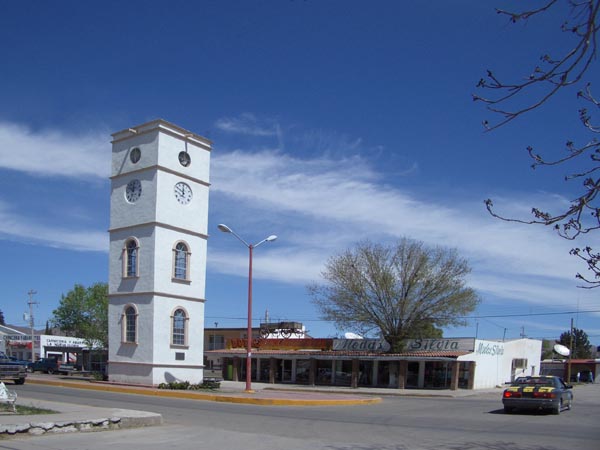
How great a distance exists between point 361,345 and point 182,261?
18063 mm

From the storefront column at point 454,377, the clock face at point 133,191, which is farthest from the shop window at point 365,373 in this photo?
the clock face at point 133,191

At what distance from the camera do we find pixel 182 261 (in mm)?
34156

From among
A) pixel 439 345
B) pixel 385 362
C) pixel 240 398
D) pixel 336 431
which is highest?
pixel 336 431

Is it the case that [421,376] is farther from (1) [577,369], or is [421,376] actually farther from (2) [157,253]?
(1) [577,369]

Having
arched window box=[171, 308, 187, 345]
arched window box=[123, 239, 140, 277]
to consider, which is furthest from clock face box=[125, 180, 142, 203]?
arched window box=[171, 308, 187, 345]

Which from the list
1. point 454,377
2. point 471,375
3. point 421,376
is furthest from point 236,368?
point 471,375

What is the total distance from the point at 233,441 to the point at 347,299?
108 ft

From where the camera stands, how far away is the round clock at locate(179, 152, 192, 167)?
3409 centimetres

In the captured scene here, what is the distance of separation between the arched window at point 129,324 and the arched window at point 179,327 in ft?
6.61

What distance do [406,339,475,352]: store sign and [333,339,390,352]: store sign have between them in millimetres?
1885

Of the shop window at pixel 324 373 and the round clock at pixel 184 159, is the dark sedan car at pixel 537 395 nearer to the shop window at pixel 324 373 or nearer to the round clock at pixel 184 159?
the round clock at pixel 184 159

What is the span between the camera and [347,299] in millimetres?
45500

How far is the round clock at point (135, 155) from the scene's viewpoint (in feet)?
111

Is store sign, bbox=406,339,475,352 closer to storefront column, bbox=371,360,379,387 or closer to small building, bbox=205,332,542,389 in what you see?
small building, bbox=205,332,542,389
